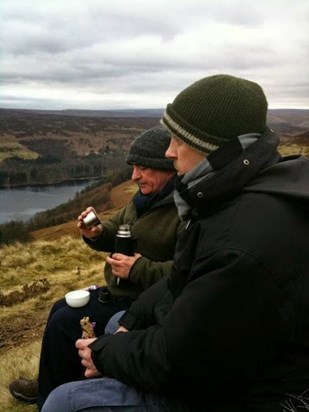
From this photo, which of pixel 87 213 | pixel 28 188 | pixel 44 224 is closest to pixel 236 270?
pixel 87 213

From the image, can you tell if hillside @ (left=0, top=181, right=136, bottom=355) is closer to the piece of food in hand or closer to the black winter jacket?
the piece of food in hand

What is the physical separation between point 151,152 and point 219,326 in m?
1.79

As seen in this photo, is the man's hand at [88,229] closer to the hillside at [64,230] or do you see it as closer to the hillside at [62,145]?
the hillside at [64,230]

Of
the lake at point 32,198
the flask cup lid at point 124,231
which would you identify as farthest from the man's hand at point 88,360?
the lake at point 32,198

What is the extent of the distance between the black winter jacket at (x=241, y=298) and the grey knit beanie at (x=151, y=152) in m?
1.35

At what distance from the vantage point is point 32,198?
76.4 m

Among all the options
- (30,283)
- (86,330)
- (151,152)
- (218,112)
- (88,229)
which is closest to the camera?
(218,112)

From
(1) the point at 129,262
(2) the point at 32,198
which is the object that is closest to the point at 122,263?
(1) the point at 129,262

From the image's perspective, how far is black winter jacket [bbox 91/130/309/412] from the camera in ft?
4.57

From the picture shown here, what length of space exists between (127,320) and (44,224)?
98.1 ft

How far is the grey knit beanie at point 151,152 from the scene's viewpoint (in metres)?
3.00

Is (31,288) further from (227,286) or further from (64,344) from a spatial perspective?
(227,286)

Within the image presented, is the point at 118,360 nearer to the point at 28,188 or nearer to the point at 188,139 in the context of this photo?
the point at 188,139

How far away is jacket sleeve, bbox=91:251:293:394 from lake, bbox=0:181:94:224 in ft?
184
